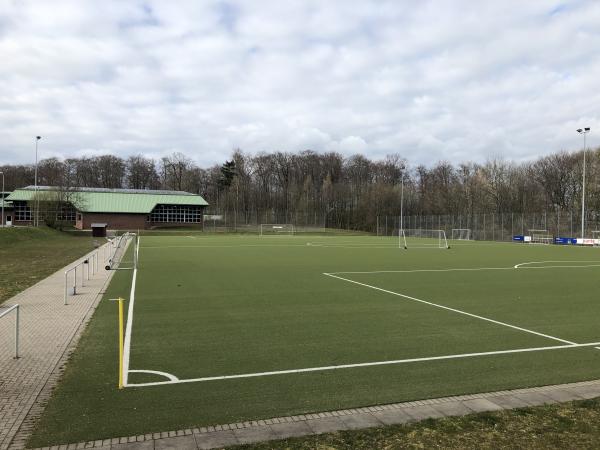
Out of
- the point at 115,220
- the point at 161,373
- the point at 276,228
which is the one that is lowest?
the point at 161,373

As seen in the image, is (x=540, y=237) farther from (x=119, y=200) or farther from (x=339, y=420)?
(x=119, y=200)

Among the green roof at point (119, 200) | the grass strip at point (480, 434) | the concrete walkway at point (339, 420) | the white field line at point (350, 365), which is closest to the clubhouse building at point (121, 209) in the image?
the green roof at point (119, 200)

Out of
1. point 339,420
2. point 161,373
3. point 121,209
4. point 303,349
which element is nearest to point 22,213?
point 121,209

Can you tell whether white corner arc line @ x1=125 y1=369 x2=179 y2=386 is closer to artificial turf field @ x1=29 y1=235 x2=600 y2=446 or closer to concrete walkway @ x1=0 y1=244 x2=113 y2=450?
artificial turf field @ x1=29 y1=235 x2=600 y2=446

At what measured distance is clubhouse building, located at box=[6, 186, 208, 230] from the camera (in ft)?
254

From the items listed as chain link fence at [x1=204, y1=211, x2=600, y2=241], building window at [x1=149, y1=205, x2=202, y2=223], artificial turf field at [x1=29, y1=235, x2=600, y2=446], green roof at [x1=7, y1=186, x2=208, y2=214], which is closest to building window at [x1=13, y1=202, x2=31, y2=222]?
green roof at [x1=7, y1=186, x2=208, y2=214]

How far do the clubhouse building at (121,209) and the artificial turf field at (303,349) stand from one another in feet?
213

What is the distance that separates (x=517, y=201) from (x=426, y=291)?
72.4 metres

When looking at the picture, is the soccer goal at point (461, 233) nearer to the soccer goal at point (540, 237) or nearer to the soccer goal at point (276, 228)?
the soccer goal at point (540, 237)

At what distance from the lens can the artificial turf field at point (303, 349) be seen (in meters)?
5.62

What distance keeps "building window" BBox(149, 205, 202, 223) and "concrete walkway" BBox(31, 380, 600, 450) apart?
82418mm

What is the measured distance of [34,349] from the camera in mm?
8086

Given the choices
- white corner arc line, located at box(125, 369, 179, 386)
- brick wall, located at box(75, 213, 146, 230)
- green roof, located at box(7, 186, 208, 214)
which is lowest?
white corner arc line, located at box(125, 369, 179, 386)

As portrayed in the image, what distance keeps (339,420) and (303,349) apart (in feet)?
10.5
